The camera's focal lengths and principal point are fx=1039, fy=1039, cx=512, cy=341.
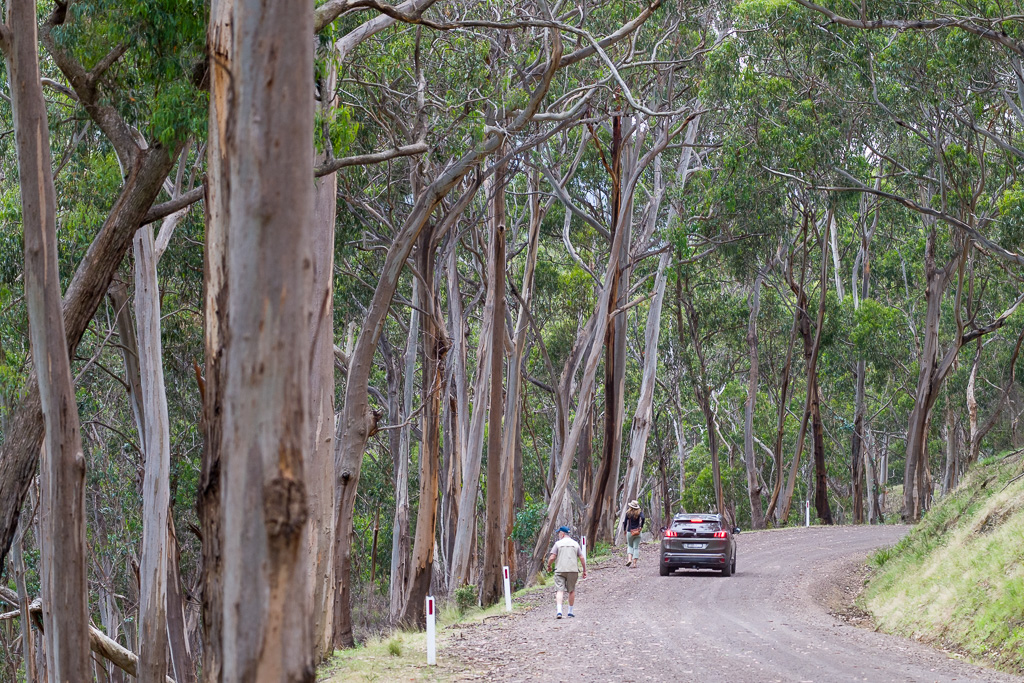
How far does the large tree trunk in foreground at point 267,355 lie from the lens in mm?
3955

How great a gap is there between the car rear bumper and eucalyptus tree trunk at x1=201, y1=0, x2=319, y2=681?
1752 cm

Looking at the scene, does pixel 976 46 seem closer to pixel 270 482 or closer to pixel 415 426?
Result: pixel 270 482

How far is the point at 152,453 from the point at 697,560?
11.2 metres

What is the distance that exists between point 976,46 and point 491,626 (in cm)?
1330

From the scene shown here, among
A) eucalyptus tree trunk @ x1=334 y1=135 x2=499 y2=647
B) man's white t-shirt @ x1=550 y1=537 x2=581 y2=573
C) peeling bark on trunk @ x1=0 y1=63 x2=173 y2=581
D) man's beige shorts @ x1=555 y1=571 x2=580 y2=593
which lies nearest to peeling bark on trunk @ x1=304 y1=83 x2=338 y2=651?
eucalyptus tree trunk @ x1=334 y1=135 x2=499 y2=647

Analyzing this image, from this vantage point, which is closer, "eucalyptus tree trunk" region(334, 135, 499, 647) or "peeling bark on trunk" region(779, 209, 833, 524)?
"eucalyptus tree trunk" region(334, 135, 499, 647)

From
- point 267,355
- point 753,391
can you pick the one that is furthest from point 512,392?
point 267,355

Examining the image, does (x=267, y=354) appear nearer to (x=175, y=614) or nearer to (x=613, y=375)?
(x=175, y=614)

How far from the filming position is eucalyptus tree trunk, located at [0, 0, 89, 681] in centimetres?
907

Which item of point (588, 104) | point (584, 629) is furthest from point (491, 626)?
point (588, 104)

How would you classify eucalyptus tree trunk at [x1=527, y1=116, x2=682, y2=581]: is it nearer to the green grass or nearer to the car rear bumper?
the car rear bumper

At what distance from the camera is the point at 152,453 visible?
14398 mm

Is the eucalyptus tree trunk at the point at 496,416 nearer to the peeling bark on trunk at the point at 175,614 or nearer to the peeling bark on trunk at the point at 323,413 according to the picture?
the peeling bark on trunk at the point at 175,614

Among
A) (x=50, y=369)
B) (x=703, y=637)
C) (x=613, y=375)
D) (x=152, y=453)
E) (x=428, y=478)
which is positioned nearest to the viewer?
(x=50, y=369)
